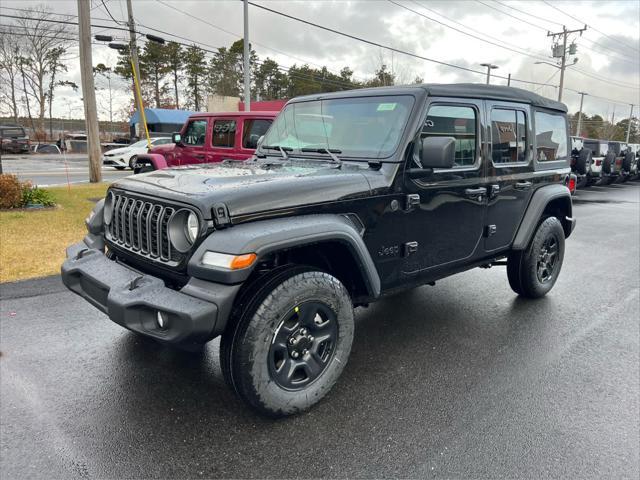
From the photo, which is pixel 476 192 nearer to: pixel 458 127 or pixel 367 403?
pixel 458 127

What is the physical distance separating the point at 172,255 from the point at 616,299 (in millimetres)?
4756

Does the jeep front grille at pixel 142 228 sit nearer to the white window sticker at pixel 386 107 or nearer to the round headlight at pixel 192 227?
the round headlight at pixel 192 227

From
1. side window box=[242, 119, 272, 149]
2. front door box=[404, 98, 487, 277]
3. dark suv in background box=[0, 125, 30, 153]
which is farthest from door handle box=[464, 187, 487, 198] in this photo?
dark suv in background box=[0, 125, 30, 153]

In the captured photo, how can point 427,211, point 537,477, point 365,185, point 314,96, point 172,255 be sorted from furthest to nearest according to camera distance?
point 314,96 → point 427,211 → point 365,185 → point 172,255 → point 537,477

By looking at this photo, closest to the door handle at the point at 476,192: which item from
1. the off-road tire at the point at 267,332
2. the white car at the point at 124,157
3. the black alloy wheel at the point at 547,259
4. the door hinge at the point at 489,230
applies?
the door hinge at the point at 489,230

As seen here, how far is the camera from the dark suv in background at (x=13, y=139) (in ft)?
97.3

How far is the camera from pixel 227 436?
2572mm

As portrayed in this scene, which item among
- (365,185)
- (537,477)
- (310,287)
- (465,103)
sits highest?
(465,103)

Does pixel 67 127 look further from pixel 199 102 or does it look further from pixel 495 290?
pixel 495 290

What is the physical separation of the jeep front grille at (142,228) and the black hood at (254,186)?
8 cm

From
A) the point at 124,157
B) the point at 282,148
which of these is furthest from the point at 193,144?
the point at 124,157

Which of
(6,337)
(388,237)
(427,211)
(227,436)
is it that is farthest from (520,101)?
(6,337)

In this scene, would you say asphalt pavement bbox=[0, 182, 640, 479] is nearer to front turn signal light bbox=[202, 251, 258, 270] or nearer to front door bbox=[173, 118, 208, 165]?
front turn signal light bbox=[202, 251, 258, 270]

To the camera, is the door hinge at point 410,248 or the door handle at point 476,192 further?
the door handle at point 476,192
